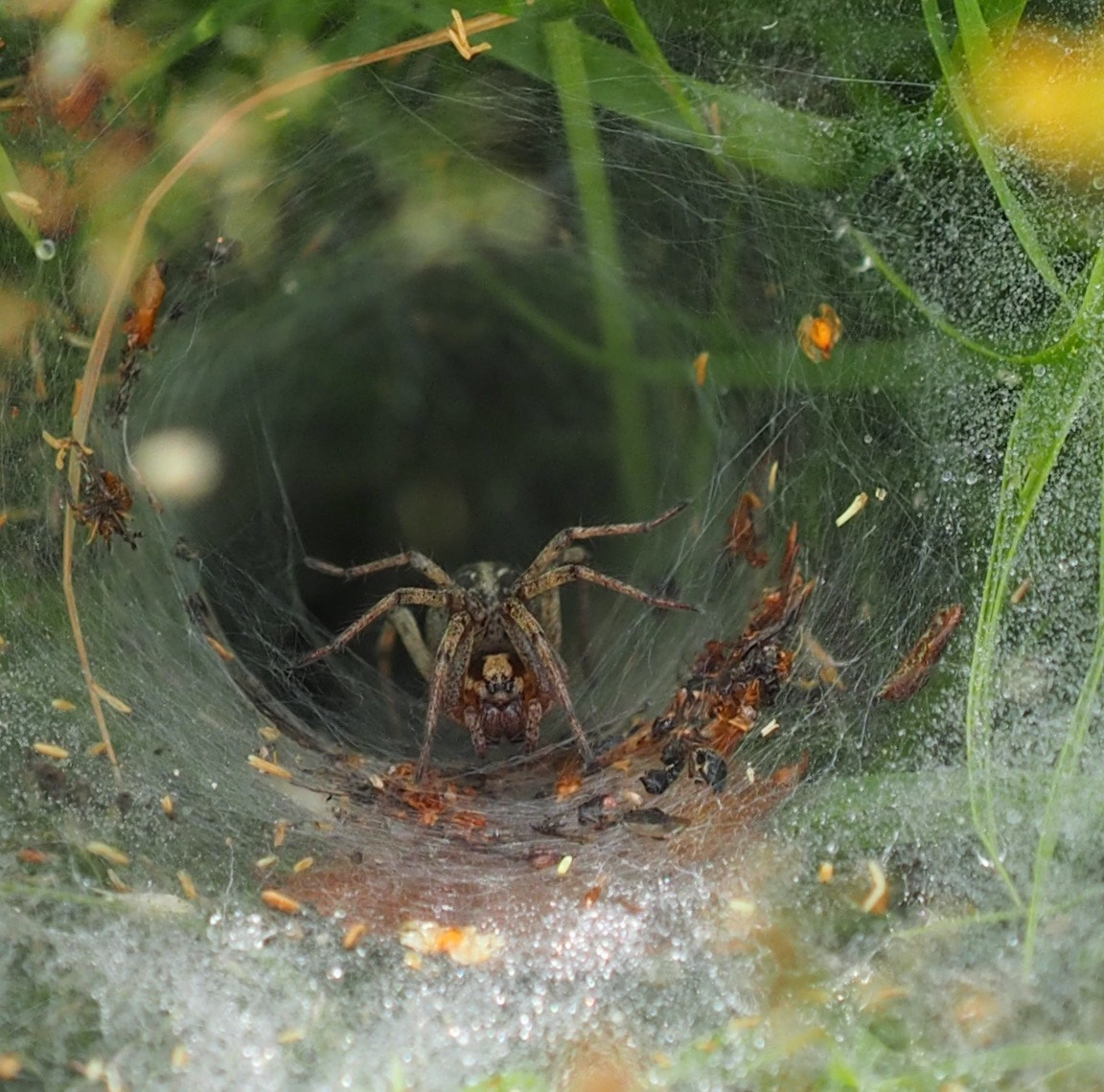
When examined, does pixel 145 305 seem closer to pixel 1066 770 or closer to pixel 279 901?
pixel 279 901

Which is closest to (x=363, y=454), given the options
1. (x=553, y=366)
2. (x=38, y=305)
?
(x=553, y=366)

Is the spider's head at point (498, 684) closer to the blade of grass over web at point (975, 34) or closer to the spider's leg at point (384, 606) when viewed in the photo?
the spider's leg at point (384, 606)

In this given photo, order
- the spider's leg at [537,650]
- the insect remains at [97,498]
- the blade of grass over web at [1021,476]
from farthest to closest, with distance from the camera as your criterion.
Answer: the spider's leg at [537,650], the insect remains at [97,498], the blade of grass over web at [1021,476]

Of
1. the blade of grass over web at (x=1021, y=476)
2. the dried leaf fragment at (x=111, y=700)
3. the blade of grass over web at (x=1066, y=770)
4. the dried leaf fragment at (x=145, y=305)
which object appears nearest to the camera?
the blade of grass over web at (x=1066, y=770)

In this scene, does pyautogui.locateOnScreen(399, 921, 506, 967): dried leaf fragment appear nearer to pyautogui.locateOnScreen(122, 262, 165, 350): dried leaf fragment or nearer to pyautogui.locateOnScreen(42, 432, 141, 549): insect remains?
pyautogui.locateOnScreen(42, 432, 141, 549): insect remains

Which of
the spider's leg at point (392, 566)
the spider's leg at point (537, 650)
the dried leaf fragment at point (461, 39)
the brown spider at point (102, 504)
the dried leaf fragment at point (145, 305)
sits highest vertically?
the dried leaf fragment at point (461, 39)

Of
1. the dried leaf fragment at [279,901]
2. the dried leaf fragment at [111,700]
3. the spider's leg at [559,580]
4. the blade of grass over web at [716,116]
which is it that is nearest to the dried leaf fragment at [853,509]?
the spider's leg at [559,580]

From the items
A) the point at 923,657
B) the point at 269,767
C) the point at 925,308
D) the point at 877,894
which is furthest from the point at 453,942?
the point at 925,308

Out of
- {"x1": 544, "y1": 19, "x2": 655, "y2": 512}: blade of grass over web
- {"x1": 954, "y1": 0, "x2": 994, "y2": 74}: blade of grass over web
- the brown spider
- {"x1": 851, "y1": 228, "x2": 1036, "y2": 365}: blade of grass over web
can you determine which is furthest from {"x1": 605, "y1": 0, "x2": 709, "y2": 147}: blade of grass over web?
the brown spider
